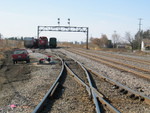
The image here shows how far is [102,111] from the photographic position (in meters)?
6.62

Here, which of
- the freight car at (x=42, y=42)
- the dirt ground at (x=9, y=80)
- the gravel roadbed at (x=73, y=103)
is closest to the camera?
the gravel roadbed at (x=73, y=103)

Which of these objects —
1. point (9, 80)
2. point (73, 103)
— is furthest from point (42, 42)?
point (73, 103)

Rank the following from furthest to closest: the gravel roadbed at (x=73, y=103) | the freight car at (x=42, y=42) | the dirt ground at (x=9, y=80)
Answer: the freight car at (x=42, y=42) → the dirt ground at (x=9, y=80) → the gravel roadbed at (x=73, y=103)

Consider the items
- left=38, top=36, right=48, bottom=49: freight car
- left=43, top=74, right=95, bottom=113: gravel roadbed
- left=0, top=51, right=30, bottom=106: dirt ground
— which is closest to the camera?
left=43, top=74, right=95, bottom=113: gravel roadbed

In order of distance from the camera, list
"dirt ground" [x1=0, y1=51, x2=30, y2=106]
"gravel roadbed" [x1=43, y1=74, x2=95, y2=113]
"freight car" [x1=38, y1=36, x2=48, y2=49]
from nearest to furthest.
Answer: "gravel roadbed" [x1=43, y1=74, x2=95, y2=113]
"dirt ground" [x1=0, y1=51, x2=30, y2=106]
"freight car" [x1=38, y1=36, x2=48, y2=49]

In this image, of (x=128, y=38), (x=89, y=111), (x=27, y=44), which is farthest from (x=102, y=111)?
(x=128, y=38)

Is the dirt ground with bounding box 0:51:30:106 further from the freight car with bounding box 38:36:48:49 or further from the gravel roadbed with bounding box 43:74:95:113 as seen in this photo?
the freight car with bounding box 38:36:48:49

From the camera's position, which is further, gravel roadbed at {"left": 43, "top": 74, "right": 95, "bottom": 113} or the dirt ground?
the dirt ground

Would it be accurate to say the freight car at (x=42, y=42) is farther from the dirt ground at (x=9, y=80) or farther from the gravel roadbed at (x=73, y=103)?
the gravel roadbed at (x=73, y=103)

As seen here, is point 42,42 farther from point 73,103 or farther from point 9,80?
point 73,103

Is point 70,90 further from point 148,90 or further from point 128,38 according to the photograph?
point 128,38

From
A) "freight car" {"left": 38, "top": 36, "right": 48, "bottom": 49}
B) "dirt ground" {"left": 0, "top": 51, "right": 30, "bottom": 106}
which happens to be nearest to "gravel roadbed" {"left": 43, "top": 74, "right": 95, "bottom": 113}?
"dirt ground" {"left": 0, "top": 51, "right": 30, "bottom": 106}

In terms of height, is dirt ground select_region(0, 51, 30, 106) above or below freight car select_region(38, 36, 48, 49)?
below

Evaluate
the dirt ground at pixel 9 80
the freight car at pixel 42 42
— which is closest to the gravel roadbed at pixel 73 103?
the dirt ground at pixel 9 80
